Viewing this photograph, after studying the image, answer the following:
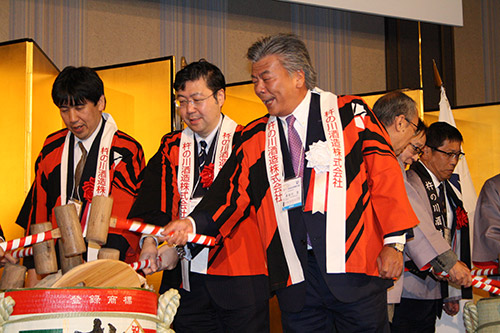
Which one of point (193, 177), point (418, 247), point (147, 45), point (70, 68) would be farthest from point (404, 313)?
point (147, 45)

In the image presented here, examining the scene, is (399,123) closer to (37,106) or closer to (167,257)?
(167,257)

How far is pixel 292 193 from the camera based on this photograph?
227cm

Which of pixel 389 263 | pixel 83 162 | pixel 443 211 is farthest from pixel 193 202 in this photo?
pixel 443 211

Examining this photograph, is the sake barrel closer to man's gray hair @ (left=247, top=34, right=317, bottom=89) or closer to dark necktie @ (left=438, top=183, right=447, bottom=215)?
man's gray hair @ (left=247, top=34, right=317, bottom=89)

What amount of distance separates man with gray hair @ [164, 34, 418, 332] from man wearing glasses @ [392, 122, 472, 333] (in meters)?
0.81

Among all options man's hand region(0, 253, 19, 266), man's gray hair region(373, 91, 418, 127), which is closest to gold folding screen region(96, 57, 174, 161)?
man's gray hair region(373, 91, 418, 127)

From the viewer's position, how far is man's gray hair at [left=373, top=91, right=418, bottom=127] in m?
3.01

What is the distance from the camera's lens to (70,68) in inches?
126

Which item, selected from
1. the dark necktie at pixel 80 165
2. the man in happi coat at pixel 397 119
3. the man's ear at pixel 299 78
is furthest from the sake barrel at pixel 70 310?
the man in happi coat at pixel 397 119

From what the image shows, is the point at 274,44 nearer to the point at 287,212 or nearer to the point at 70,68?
the point at 287,212

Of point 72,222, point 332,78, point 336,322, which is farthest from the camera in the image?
point 332,78

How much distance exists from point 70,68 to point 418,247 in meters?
1.79

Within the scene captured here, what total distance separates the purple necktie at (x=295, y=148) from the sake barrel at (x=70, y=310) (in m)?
0.77

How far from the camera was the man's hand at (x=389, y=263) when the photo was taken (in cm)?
218
